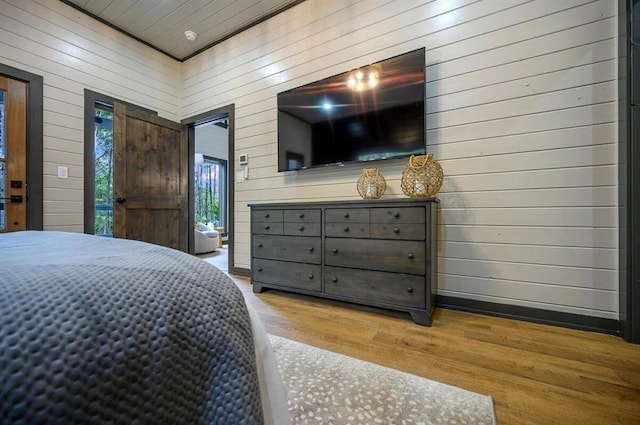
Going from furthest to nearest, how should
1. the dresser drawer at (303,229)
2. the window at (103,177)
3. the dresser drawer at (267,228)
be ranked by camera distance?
the window at (103,177) → the dresser drawer at (267,228) → the dresser drawer at (303,229)

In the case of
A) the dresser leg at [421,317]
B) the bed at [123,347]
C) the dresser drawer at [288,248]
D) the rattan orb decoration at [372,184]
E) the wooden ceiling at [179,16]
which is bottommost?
the dresser leg at [421,317]

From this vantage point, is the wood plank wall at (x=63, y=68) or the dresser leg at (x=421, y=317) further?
the wood plank wall at (x=63, y=68)

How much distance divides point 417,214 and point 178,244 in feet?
10.5

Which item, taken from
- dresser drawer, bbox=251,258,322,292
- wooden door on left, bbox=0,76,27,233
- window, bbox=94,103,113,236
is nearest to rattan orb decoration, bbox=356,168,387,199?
dresser drawer, bbox=251,258,322,292

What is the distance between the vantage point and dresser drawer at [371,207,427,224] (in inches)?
70.4

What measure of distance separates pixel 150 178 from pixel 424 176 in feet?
10.5

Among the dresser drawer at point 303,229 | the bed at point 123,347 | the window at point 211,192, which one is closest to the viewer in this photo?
the bed at point 123,347

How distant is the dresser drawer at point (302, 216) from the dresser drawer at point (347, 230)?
12 cm

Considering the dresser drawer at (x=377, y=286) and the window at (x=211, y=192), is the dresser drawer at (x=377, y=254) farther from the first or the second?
the window at (x=211, y=192)

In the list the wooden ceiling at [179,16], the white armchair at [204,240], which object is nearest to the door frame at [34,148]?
the wooden ceiling at [179,16]

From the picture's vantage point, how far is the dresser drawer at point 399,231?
5.87 ft

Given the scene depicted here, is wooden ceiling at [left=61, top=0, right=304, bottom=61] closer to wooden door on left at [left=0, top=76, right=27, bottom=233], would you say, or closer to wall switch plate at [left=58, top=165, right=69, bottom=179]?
wooden door on left at [left=0, top=76, right=27, bottom=233]

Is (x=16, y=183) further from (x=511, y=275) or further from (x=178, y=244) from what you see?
(x=511, y=275)

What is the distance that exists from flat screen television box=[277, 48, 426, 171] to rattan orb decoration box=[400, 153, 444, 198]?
7.4 inches
